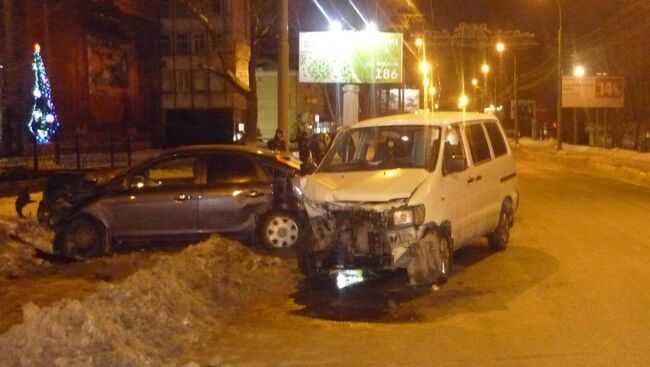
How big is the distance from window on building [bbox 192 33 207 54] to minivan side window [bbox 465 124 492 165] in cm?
4952

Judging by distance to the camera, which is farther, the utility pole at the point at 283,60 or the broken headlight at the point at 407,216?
the utility pole at the point at 283,60

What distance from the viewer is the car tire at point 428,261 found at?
1077 cm

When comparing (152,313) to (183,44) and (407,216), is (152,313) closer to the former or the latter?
(407,216)

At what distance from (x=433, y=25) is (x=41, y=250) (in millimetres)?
54929

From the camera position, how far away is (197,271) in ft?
36.4

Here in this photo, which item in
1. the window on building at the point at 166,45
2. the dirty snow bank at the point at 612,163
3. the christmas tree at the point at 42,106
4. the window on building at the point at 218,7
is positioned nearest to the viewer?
the dirty snow bank at the point at 612,163

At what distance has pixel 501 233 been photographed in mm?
13805

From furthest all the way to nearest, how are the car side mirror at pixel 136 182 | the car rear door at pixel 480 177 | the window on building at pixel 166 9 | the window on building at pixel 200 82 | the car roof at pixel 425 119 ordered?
the window on building at pixel 200 82, the window on building at pixel 166 9, the car side mirror at pixel 136 182, the car rear door at pixel 480 177, the car roof at pixel 425 119

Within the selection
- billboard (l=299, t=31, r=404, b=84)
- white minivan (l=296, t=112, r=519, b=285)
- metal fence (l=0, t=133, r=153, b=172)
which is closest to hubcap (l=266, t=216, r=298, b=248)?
white minivan (l=296, t=112, r=519, b=285)

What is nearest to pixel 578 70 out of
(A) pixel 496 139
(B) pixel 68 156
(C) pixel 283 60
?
(B) pixel 68 156

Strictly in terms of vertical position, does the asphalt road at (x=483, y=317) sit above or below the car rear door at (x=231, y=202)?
below

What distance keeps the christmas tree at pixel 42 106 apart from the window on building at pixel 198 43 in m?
21.7

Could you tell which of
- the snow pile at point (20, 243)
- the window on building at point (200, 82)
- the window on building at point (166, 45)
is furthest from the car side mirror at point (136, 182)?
the window on building at point (166, 45)

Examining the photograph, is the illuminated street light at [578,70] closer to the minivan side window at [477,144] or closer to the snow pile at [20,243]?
the minivan side window at [477,144]
